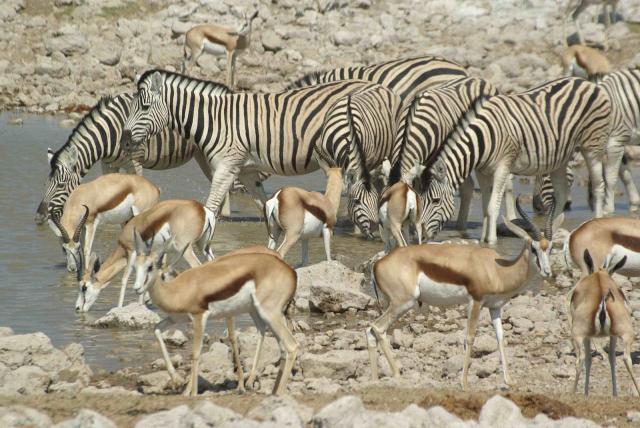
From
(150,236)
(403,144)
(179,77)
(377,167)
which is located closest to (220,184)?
(179,77)

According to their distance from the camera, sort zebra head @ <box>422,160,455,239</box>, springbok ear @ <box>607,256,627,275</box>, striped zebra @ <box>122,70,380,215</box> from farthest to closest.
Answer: striped zebra @ <box>122,70,380,215</box> < zebra head @ <box>422,160,455,239</box> < springbok ear @ <box>607,256,627,275</box>

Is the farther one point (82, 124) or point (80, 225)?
point (82, 124)

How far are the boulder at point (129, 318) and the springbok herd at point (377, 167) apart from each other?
488 millimetres

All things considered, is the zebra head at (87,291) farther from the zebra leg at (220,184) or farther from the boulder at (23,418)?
the boulder at (23,418)

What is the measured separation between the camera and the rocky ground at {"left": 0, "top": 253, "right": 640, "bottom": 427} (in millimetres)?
6707

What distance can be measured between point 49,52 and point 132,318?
16950mm

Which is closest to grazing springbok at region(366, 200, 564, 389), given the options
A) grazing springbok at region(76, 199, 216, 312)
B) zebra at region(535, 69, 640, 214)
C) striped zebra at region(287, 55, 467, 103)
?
grazing springbok at region(76, 199, 216, 312)

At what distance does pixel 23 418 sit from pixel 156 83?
29.7ft

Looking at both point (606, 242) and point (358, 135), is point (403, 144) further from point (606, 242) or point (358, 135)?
point (606, 242)

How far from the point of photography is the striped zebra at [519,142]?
45.4ft

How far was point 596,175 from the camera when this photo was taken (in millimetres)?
15672

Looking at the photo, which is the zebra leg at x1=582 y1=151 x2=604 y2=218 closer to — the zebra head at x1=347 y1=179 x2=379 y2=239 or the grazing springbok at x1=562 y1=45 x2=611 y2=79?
the zebra head at x1=347 y1=179 x2=379 y2=239

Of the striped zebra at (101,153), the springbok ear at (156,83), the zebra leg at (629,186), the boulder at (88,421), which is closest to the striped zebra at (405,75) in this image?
the striped zebra at (101,153)

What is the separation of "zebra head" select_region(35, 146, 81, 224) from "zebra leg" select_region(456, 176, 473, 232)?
4.38 metres
